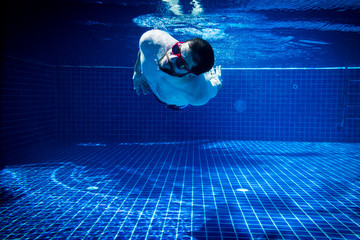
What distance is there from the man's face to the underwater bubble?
7965mm

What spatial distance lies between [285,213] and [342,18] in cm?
383

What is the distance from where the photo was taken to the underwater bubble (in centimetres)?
918

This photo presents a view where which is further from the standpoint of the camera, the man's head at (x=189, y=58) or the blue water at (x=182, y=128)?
the blue water at (x=182, y=128)

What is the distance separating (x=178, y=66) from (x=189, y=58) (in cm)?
9

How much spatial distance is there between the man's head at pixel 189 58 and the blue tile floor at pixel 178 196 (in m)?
1.99

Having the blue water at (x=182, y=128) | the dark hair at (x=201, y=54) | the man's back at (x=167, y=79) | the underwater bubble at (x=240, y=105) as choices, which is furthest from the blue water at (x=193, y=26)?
the dark hair at (x=201, y=54)

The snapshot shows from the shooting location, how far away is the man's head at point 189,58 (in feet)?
4.90

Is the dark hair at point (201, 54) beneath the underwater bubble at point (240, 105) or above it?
above

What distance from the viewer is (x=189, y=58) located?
1.49m

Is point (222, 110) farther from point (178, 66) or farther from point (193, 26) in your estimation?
point (178, 66)

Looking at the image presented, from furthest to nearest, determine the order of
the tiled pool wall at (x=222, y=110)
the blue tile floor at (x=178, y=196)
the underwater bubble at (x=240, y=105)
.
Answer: the underwater bubble at (x=240, y=105)
the tiled pool wall at (x=222, y=110)
the blue tile floor at (x=178, y=196)

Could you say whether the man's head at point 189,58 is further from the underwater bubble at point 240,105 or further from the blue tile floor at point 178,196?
the underwater bubble at point 240,105

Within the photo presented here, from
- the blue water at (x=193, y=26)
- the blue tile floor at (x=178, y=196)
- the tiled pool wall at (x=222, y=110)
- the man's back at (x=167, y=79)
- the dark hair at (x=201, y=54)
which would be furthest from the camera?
the tiled pool wall at (x=222, y=110)

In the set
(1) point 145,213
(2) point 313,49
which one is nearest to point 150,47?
(1) point 145,213
